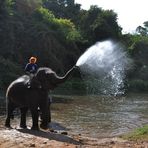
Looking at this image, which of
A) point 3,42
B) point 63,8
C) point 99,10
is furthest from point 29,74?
point 63,8

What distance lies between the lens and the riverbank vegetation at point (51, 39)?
40594mm

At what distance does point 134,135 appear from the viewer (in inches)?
491

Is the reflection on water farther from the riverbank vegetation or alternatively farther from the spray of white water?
the spray of white water

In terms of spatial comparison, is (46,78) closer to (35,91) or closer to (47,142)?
(35,91)

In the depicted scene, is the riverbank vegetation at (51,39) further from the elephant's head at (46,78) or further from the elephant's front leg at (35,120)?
the elephant's head at (46,78)

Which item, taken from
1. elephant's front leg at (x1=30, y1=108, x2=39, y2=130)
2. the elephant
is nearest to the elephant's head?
the elephant

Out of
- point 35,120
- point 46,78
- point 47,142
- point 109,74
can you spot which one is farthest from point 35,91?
point 109,74

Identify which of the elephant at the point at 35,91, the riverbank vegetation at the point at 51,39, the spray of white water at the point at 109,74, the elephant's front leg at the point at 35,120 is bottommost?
the elephant's front leg at the point at 35,120

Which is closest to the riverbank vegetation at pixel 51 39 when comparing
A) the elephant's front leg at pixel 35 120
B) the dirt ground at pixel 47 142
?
the elephant's front leg at pixel 35 120

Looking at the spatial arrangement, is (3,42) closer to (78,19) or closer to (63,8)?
(78,19)

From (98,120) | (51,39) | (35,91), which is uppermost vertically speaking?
(51,39)

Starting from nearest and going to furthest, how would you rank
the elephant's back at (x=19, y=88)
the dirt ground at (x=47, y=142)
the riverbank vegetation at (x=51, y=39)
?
the dirt ground at (x=47, y=142), the elephant's back at (x=19, y=88), the riverbank vegetation at (x=51, y=39)

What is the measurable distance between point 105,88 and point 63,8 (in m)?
34.6

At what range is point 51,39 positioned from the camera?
44.9 metres
